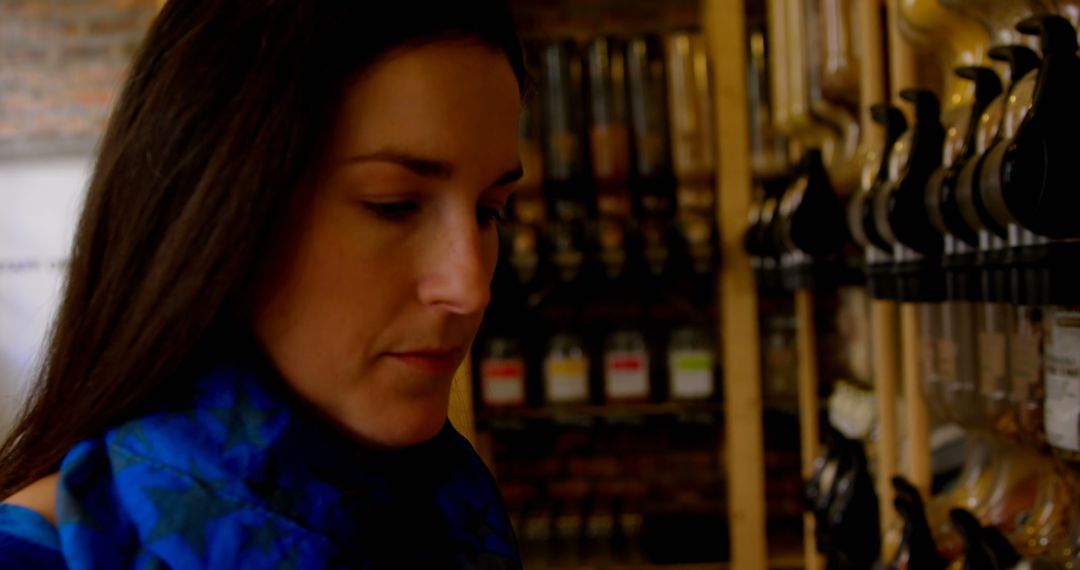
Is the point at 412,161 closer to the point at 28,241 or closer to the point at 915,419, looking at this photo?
the point at 915,419

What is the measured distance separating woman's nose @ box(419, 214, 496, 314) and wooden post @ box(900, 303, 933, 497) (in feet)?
2.41

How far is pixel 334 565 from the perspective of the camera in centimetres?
56

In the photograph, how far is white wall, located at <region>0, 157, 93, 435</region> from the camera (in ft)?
12.0

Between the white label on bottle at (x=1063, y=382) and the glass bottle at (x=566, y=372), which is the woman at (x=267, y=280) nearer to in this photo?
the white label on bottle at (x=1063, y=382)

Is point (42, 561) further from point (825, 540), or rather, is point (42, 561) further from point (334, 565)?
point (825, 540)

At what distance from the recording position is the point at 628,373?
106 inches

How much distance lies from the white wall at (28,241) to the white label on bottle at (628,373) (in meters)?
2.28

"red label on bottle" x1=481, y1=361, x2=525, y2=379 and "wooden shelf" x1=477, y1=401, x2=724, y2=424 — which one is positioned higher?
"red label on bottle" x1=481, y1=361, x2=525, y2=379

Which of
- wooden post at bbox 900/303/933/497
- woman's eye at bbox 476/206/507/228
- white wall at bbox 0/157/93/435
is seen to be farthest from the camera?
white wall at bbox 0/157/93/435

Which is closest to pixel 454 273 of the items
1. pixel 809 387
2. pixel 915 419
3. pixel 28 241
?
pixel 915 419

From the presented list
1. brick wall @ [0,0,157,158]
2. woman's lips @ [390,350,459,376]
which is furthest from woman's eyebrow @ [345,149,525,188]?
brick wall @ [0,0,157,158]

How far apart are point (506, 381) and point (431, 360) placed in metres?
2.09

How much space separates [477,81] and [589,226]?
195cm

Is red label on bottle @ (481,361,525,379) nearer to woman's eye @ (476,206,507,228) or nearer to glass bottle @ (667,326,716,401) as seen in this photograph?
glass bottle @ (667,326,716,401)
